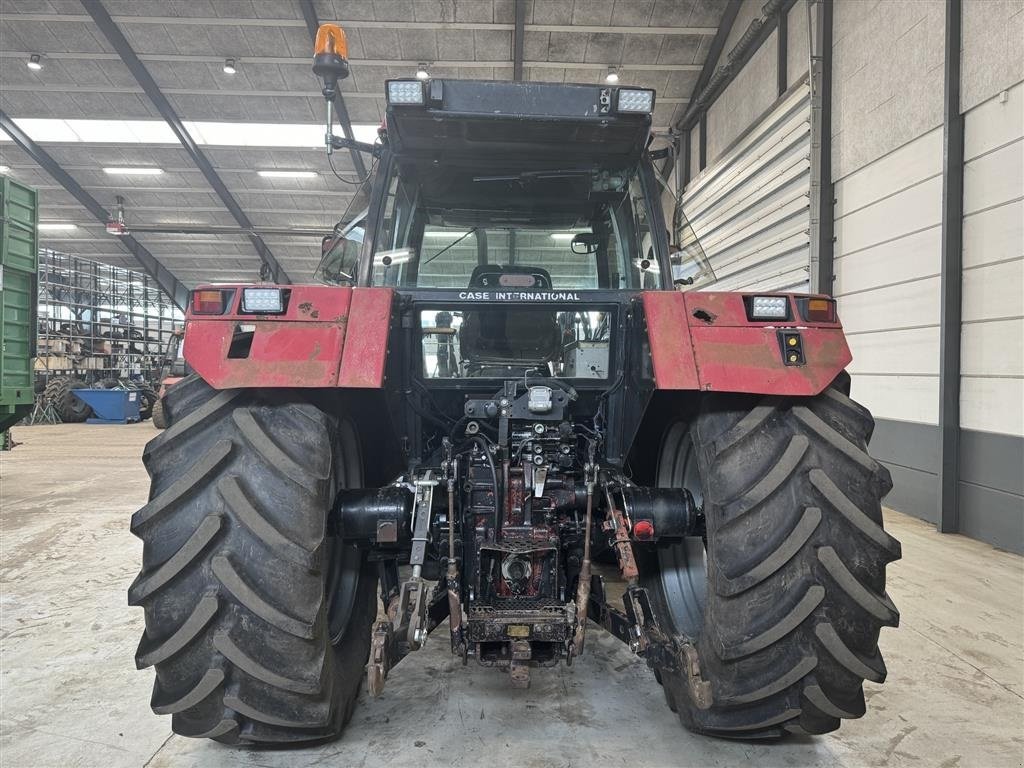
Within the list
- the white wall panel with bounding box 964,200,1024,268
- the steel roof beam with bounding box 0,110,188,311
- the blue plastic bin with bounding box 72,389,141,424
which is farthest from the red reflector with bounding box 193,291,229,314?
the blue plastic bin with bounding box 72,389,141,424

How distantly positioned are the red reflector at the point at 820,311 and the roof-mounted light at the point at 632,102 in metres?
0.93

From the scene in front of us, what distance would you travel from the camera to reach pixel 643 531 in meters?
1.94

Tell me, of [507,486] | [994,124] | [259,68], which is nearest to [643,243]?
[507,486]

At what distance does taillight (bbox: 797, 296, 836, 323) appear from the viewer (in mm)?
1872

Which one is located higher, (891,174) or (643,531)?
(891,174)

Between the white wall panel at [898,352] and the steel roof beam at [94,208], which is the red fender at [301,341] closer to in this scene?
the white wall panel at [898,352]

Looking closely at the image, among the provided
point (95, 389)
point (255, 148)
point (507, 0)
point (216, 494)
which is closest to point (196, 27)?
point (255, 148)

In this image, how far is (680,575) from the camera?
7.86 feet

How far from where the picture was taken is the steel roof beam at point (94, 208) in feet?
39.7

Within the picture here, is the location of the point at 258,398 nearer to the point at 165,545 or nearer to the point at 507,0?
the point at 165,545

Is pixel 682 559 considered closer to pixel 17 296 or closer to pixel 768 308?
pixel 768 308

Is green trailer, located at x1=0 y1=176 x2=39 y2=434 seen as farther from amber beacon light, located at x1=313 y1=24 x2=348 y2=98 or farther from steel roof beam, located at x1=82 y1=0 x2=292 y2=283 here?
amber beacon light, located at x1=313 y1=24 x2=348 y2=98

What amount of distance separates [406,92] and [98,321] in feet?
59.5

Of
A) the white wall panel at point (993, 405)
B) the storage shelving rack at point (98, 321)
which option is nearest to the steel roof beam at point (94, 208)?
the storage shelving rack at point (98, 321)
